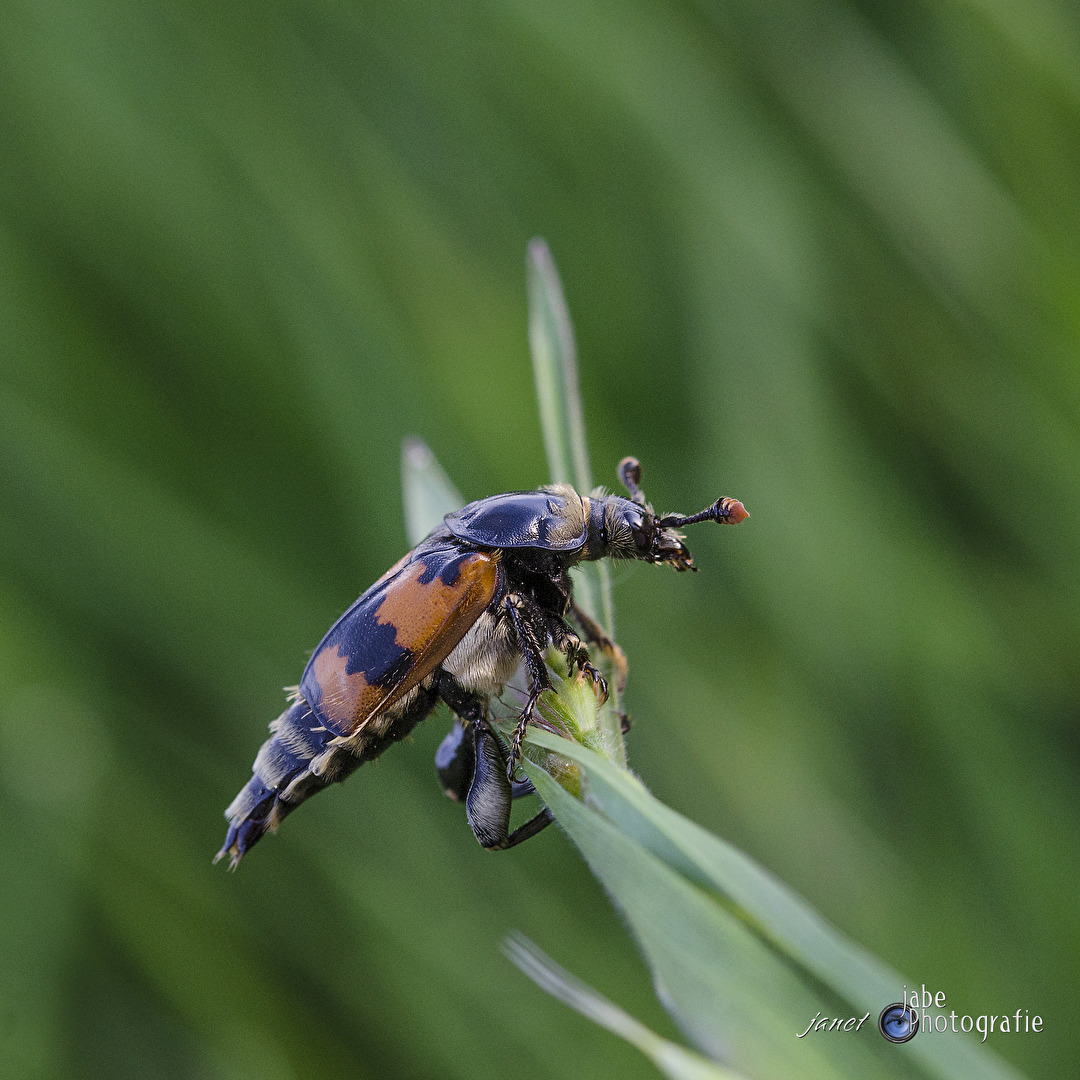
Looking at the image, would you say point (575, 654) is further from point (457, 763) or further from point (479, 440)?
point (479, 440)

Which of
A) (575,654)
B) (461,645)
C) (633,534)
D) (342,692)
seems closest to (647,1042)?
(575,654)

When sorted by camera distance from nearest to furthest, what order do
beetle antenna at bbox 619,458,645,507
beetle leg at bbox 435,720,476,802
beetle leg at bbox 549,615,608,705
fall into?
beetle leg at bbox 549,615,608,705
beetle leg at bbox 435,720,476,802
beetle antenna at bbox 619,458,645,507

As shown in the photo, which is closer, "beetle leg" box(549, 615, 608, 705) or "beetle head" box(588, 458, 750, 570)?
"beetle leg" box(549, 615, 608, 705)

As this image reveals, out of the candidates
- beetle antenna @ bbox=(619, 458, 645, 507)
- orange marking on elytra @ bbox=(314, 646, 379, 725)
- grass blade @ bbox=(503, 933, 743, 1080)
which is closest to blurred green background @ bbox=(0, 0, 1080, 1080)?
beetle antenna @ bbox=(619, 458, 645, 507)

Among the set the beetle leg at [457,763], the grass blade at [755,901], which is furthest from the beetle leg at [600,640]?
the grass blade at [755,901]

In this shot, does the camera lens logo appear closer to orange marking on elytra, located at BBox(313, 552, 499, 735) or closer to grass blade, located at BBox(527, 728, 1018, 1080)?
grass blade, located at BBox(527, 728, 1018, 1080)

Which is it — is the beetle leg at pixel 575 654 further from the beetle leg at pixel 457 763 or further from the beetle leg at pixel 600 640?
the beetle leg at pixel 457 763
